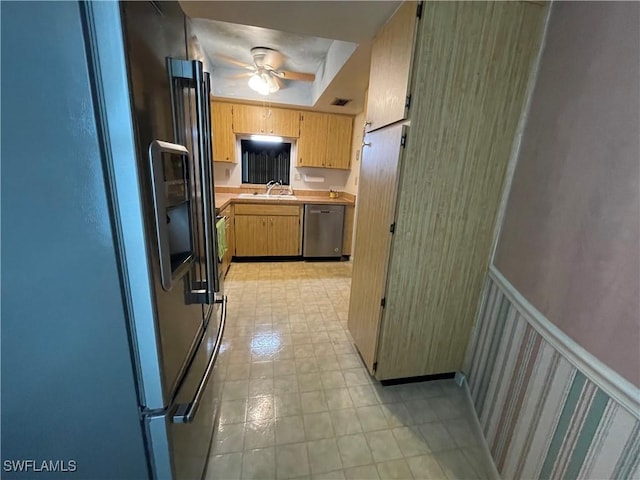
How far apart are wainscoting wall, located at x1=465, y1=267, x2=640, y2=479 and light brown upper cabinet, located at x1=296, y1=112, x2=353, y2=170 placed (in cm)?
316

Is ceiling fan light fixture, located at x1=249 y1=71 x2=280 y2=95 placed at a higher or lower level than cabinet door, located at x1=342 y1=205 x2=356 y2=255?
higher

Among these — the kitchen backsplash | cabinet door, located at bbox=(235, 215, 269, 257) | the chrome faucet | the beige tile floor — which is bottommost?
the beige tile floor

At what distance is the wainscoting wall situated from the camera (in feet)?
2.78

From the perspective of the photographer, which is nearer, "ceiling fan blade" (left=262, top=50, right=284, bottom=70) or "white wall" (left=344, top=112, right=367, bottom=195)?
"ceiling fan blade" (left=262, top=50, right=284, bottom=70)

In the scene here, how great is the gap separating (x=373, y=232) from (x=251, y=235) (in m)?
2.55

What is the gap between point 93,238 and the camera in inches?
26.1

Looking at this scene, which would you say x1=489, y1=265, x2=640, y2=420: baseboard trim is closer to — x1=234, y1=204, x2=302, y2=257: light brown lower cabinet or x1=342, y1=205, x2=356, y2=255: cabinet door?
x1=342, y1=205, x2=356, y2=255: cabinet door

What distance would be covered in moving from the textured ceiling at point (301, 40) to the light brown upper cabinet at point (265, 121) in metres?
0.15

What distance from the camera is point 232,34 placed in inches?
106

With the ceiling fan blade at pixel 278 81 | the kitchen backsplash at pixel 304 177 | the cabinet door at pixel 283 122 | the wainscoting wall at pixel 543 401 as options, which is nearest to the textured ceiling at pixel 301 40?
the ceiling fan blade at pixel 278 81

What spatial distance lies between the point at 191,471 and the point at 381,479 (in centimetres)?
86

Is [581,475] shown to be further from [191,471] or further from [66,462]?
[66,462]

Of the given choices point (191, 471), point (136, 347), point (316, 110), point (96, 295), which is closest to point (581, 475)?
point (191, 471)

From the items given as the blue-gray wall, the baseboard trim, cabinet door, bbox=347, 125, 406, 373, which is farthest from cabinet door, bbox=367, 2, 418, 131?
the blue-gray wall
